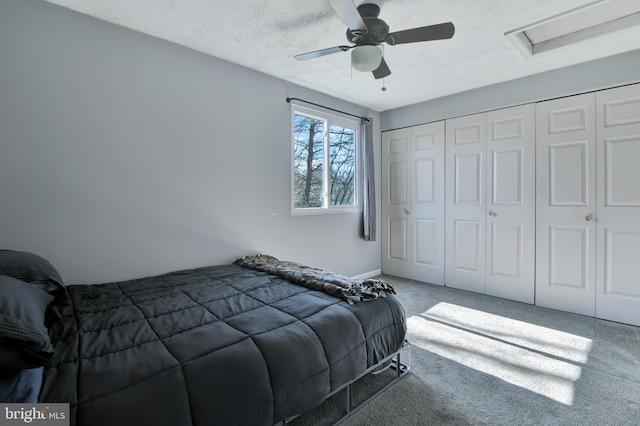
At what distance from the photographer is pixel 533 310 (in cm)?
314

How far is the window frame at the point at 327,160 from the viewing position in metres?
3.38

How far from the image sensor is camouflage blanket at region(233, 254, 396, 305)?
5.97 feet

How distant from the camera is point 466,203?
12.4ft

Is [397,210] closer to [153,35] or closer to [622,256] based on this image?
[622,256]

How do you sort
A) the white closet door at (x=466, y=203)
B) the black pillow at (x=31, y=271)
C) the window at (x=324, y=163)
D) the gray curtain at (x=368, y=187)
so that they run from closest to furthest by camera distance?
the black pillow at (x=31, y=271), the window at (x=324, y=163), the white closet door at (x=466, y=203), the gray curtain at (x=368, y=187)

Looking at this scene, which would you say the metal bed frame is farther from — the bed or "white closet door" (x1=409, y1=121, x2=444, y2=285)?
"white closet door" (x1=409, y1=121, x2=444, y2=285)

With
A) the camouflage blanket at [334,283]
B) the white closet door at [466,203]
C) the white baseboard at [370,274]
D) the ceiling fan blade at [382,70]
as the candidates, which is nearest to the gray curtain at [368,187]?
the white baseboard at [370,274]

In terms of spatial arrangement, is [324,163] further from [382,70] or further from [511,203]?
[511,203]

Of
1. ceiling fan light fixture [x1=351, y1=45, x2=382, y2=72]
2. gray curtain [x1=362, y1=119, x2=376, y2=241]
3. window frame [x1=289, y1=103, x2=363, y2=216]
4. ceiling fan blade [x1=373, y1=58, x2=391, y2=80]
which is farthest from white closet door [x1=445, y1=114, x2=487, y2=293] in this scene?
ceiling fan light fixture [x1=351, y1=45, x2=382, y2=72]

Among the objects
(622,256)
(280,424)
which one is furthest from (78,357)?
(622,256)

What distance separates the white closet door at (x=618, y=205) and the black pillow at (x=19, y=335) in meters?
4.01

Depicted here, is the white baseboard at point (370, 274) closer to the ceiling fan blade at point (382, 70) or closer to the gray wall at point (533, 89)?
the gray wall at point (533, 89)

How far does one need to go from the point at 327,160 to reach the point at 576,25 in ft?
8.35

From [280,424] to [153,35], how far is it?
2.80m
